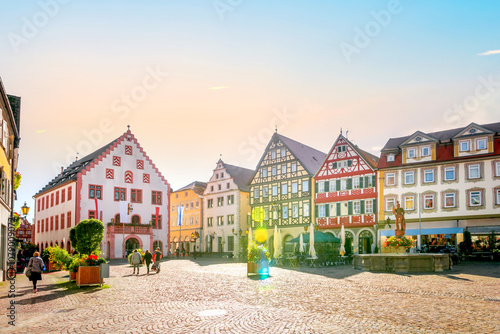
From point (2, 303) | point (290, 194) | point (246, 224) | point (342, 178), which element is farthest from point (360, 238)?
point (2, 303)

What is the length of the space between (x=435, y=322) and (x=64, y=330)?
8065 mm

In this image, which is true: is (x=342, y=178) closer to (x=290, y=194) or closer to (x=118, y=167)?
(x=290, y=194)

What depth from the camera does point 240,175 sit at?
217 feet

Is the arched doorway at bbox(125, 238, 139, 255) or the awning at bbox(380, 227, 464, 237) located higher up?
the awning at bbox(380, 227, 464, 237)

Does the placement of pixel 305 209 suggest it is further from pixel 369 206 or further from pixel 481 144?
pixel 481 144

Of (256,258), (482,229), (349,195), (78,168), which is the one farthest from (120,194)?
(482,229)

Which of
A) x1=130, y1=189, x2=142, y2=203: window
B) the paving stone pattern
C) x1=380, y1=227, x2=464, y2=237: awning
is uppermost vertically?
x1=130, y1=189, x2=142, y2=203: window

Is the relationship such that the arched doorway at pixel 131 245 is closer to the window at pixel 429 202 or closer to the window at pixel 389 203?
the window at pixel 389 203

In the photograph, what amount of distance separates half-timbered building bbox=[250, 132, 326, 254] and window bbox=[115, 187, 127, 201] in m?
15.4

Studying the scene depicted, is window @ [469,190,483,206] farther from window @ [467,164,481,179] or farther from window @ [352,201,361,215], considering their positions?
window @ [352,201,361,215]

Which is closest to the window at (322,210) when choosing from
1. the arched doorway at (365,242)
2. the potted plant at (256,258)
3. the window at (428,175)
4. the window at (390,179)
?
the arched doorway at (365,242)

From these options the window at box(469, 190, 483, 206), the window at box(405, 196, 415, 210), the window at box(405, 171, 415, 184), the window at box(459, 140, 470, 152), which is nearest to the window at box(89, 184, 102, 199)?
the window at box(405, 196, 415, 210)

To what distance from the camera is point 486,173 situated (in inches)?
1606

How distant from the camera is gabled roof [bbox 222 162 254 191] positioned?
6325 cm
